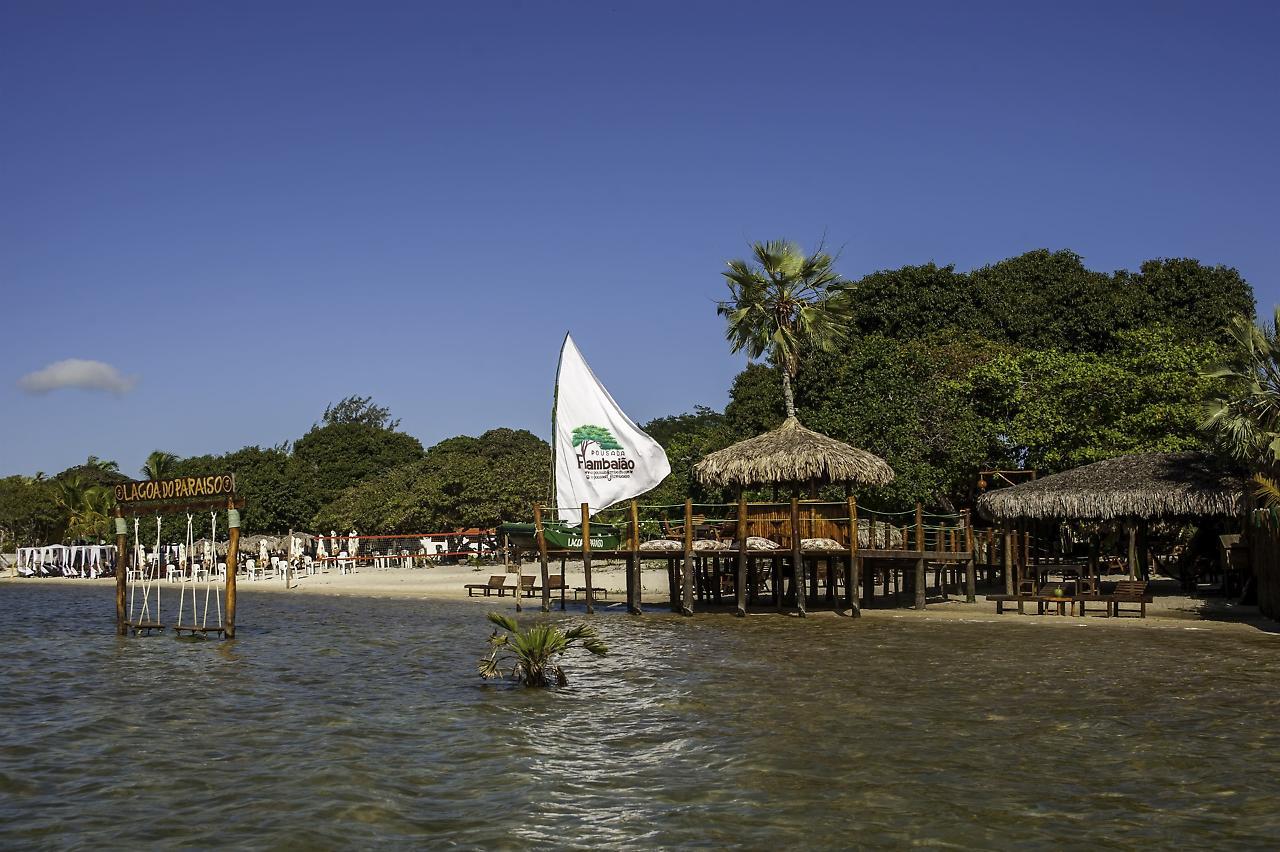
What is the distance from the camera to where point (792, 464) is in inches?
1089

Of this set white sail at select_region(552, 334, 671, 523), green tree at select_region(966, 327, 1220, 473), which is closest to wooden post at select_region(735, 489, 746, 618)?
white sail at select_region(552, 334, 671, 523)

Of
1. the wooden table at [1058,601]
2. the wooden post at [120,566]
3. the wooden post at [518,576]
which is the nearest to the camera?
the wooden post at [120,566]

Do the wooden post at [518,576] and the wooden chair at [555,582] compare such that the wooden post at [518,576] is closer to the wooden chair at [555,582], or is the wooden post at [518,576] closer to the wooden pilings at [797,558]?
the wooden chair at [555,582]

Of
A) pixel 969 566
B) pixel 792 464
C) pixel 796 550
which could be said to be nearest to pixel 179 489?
pixel 796 550

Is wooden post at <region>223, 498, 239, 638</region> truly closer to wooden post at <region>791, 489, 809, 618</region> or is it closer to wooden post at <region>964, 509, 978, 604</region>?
wooden post at <region>791, 489, 809, 618</region>

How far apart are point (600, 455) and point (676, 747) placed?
17279mm

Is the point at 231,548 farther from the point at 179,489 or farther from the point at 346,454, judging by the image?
the point at 346,454

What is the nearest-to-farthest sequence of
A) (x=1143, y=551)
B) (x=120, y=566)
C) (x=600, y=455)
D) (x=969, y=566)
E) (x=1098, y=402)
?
(x=120, y=566) < (x=969, y=566) < (x=600, y=455) < (x=1098, y=402) < (x=1143, y=551)

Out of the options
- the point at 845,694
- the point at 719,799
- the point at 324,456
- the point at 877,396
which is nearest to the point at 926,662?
the point at 845,694

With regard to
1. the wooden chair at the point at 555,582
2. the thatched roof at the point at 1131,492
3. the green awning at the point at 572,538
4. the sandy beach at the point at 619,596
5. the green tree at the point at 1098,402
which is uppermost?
the green tree at the point at 1098,402

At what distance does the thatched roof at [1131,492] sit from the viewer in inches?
976

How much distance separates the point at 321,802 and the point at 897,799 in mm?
4978

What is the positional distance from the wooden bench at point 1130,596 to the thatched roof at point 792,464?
6.30m

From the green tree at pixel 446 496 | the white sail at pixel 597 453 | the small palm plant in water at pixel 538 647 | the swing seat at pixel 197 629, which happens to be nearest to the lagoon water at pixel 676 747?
the small palm plant in water at pixel 538 647
